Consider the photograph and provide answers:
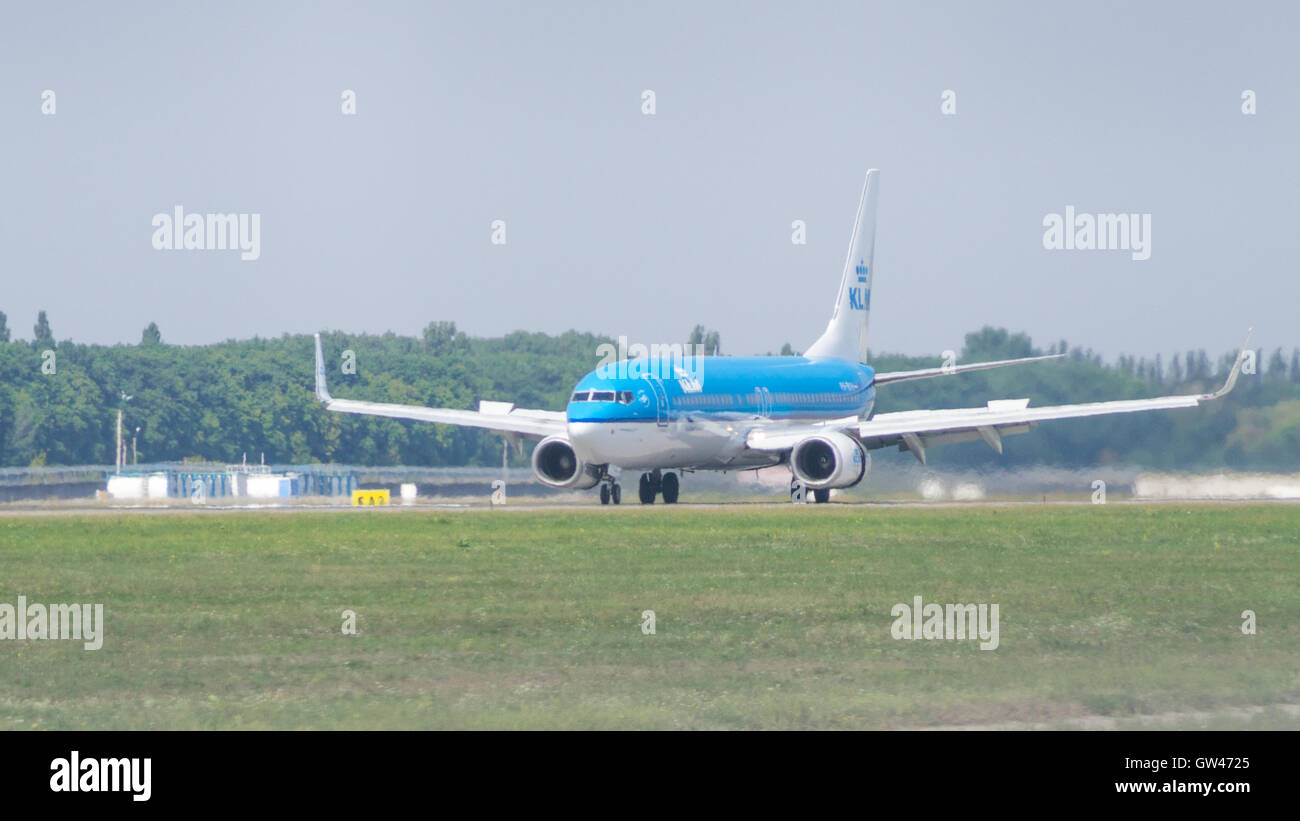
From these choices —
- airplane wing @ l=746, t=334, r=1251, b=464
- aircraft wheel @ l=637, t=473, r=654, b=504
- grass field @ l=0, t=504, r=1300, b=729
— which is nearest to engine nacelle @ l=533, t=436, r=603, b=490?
aircraft wheel @ l=637, t=473, r=654, b=504

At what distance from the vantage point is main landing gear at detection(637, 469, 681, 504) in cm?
5150

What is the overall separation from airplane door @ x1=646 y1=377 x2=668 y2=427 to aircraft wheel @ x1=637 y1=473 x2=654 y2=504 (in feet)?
11.9

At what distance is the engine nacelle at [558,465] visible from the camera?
5075cm

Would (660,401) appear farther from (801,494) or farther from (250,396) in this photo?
(250,396)

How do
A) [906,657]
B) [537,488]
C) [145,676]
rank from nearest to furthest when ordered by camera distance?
[145,676] < [906,657] < [537,488]

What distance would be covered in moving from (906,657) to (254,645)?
7134 mm

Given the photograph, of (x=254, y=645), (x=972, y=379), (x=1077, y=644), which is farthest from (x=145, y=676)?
(x=972, y=379)

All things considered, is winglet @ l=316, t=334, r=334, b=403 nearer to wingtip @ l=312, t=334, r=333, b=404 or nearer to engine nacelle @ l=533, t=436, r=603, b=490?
wingtip @ l=312, t=334, r=333, b=404

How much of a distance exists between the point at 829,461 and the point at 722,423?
3.24 metres

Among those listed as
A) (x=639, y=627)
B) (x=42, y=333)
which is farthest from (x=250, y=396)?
(x=639, y=627)

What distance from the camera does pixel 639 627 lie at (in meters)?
21.6
